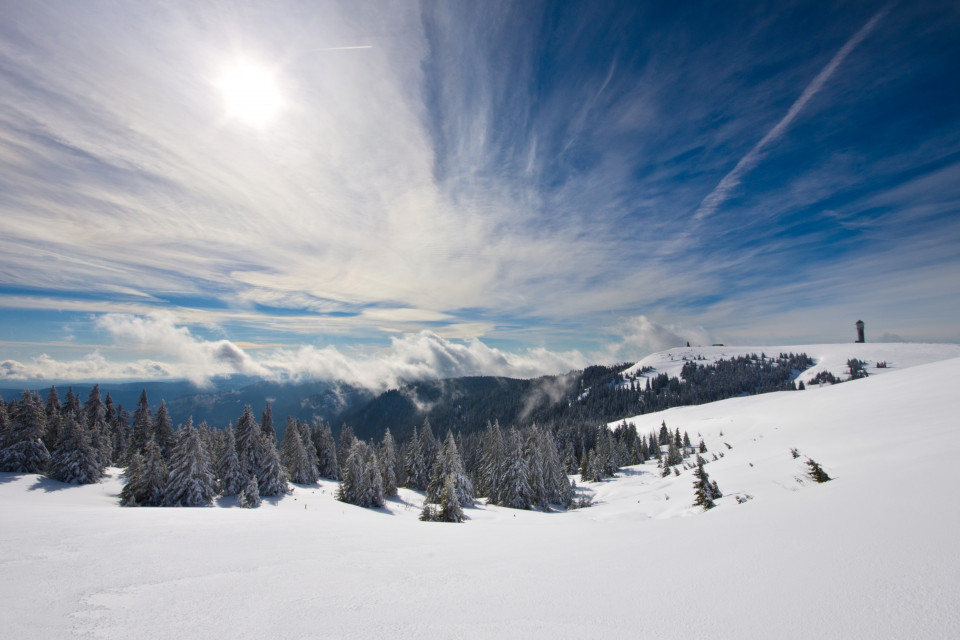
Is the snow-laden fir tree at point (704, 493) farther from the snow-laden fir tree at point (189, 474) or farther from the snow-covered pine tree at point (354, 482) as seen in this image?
the snow-laden fir tree at point (189, 474)

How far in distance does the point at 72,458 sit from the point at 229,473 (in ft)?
45.7

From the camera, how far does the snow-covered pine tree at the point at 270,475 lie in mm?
39312

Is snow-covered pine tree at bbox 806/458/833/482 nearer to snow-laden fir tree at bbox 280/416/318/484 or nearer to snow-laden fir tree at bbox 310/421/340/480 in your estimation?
snow-laden fir tree at bbox 280/416/318/484

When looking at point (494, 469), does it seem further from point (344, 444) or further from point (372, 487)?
point (344, 444)

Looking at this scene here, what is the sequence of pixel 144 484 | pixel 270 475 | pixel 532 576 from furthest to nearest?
pixel 270 475
pixel 144 484
pixel 532 576

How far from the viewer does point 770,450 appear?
107ft

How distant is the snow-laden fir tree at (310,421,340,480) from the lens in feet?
193

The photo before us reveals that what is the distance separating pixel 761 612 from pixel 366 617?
19.8ft

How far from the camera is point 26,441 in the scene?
3575cm

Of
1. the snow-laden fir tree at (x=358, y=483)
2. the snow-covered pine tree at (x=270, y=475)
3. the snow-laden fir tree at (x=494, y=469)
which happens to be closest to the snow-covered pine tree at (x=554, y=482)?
the snow-laden fir tree at (x=494, y=469)

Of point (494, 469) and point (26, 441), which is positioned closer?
point (26, 441)

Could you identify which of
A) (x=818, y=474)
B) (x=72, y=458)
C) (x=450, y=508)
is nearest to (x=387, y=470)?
(x=450, y=508)

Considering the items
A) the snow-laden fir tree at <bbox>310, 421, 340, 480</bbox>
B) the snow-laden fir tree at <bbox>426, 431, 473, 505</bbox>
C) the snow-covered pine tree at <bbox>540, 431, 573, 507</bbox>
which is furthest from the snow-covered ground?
the snow-laden fir tree at <bbox>310, 421, 340, 480</bbox>

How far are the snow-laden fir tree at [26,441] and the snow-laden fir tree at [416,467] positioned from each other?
4001 centimetres
